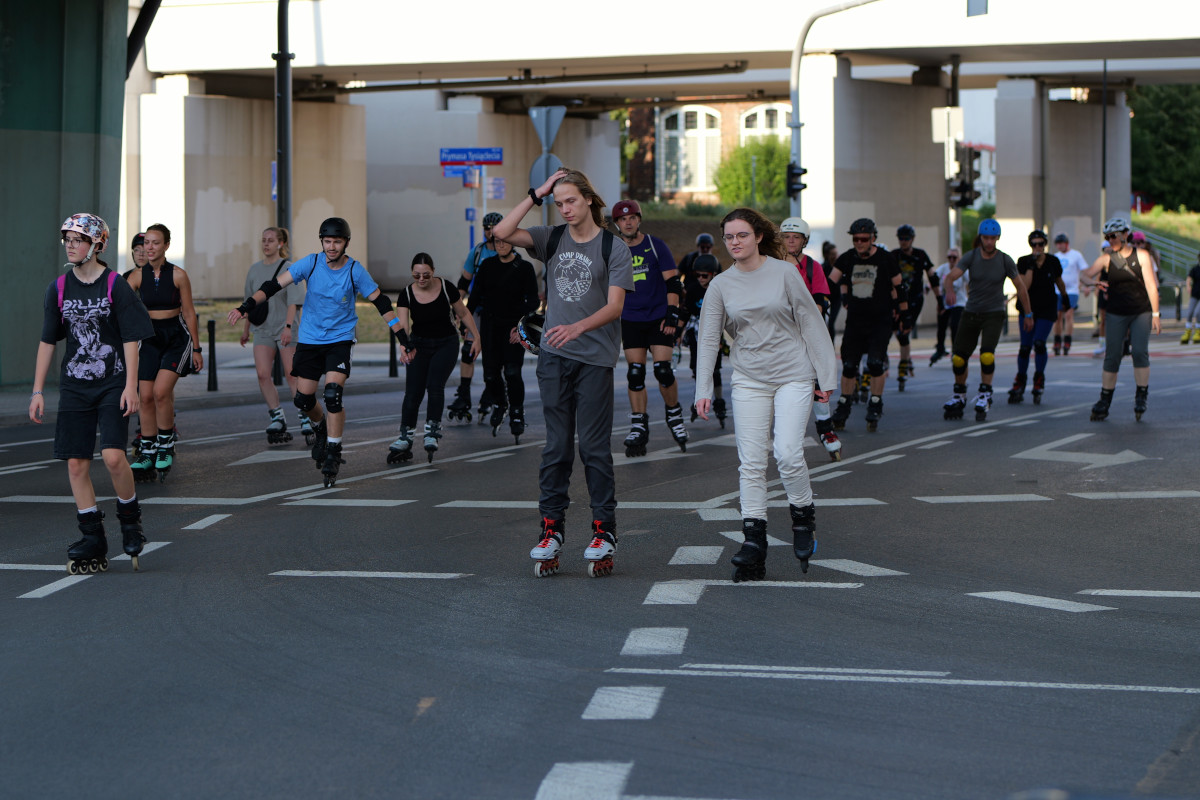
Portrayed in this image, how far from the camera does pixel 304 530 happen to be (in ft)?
30.4

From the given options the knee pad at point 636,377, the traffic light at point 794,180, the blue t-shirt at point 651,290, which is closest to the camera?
the blue t-shirt at point 651,290

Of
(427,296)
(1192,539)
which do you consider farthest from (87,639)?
(427,296)

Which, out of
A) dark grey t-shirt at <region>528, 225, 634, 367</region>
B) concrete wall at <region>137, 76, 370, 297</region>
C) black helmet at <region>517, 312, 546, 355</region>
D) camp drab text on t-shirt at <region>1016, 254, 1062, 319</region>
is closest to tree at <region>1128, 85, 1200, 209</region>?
concrete wall at <region>137, 76, 370, 297</region>

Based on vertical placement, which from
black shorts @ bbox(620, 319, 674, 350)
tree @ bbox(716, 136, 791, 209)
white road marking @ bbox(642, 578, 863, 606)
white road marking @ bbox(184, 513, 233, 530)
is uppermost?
tree @ bbox(716, 136, 791, 209)

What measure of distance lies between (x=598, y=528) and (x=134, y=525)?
7.67 ft

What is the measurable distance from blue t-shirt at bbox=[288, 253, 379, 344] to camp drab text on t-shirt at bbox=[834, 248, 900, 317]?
4896 millimetres

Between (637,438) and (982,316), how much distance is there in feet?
14.7

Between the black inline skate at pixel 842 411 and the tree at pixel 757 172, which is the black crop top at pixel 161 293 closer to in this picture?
the black inline skate at pixel 842 411

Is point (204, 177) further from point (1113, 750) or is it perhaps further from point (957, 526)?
point (1113, 750)

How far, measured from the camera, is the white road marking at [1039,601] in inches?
274

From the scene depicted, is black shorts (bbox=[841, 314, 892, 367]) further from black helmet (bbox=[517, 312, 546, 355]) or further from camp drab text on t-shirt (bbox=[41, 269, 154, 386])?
camp drab text on t-shirt (bbox=[41, 269, 154, 386])

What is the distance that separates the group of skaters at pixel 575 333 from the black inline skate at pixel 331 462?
2 centimetres

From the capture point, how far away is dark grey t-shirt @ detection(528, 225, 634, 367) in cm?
777

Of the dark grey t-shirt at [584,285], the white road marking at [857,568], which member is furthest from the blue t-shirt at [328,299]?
the white road marking at [857,568]
